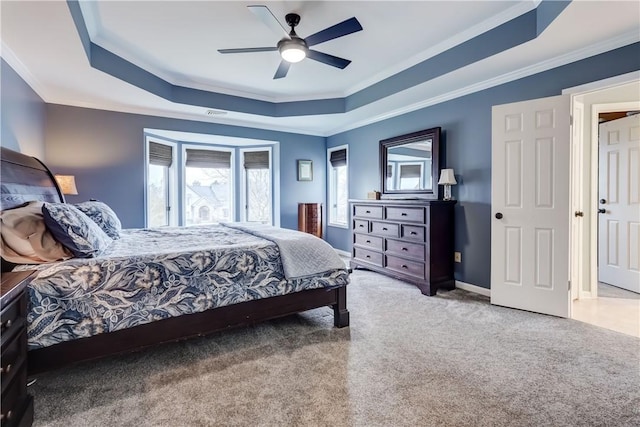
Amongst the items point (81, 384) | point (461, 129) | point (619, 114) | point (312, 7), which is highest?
point (312, 7)

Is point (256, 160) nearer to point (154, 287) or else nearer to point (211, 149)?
point (211, 149)

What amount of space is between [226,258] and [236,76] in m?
2.80

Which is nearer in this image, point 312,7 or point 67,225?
point 67,225

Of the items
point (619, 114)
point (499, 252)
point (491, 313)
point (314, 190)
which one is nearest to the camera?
point (491, 313)

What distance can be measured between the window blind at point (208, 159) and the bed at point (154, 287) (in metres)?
2.79

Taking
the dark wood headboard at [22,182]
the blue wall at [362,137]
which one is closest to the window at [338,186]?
the blue wall at [362,137]

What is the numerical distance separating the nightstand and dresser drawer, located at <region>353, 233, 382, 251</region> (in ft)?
11.6

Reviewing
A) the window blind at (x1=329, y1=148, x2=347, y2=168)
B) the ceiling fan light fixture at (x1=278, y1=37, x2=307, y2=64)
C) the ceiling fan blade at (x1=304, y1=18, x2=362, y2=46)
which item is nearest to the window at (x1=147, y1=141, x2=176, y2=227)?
the window blind at (x1=329, y1=148, x2=347, y2=168)

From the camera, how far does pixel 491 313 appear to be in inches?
118

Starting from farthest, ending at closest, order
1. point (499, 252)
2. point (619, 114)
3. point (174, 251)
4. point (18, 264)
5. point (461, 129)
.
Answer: point (619, 114) < point (461, 129) < point (499, 252) < point (174, 251) < point (18, 264)

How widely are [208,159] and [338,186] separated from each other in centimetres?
247

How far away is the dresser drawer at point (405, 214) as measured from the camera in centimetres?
367

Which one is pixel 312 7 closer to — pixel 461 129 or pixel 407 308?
pixel 461 129

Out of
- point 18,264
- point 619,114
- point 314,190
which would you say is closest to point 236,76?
point 314,190
